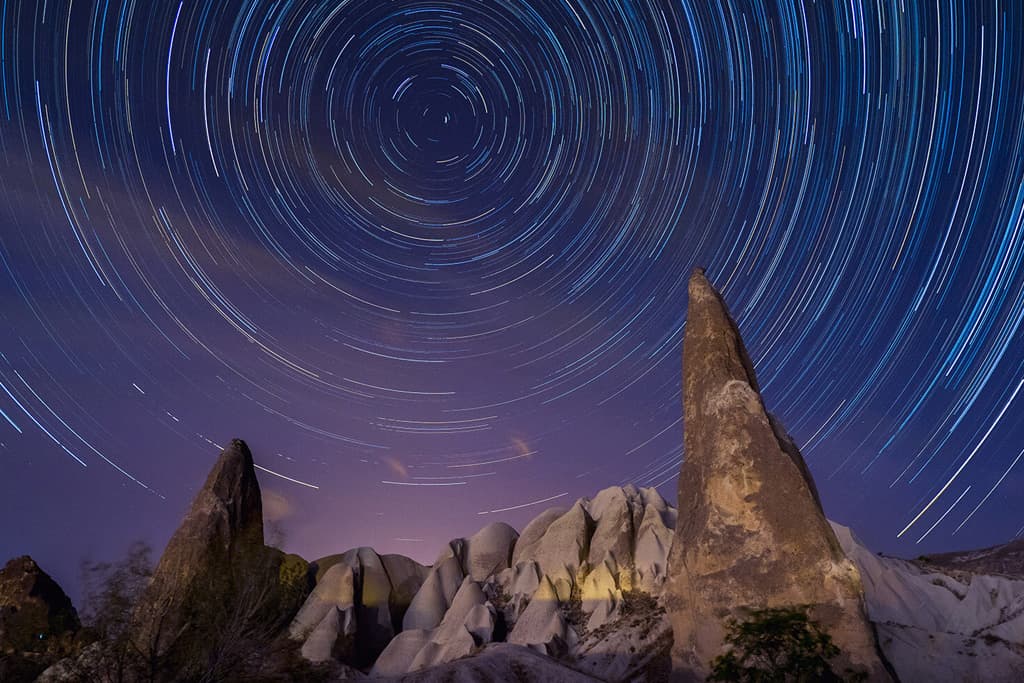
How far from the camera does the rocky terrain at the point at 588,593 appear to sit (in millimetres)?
25859

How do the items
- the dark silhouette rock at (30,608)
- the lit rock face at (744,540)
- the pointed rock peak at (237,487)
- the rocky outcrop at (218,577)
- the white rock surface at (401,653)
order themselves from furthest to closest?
1. the dark silhouette rock at (30,608)
2. the pointed rock peak at (237,487)
3. the white rock surface at (401,653)
4. the rocky outcrop at (218,577)
5. the lit rock face at (744,540)

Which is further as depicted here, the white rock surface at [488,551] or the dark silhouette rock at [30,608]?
the white rock surface at [488,551]

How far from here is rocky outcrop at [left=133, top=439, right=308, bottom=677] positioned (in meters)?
34.5

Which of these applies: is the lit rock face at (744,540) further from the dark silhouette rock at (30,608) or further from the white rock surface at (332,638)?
the dark silhouette rock at (30,608)

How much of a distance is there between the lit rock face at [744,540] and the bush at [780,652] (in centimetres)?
189

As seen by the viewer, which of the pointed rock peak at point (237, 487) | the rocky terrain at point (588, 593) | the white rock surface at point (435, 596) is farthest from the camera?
the white rock surface at point (435, 596)

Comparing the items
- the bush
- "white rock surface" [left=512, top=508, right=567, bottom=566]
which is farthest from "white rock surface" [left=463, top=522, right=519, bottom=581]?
the bush

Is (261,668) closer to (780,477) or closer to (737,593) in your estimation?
(737,593)

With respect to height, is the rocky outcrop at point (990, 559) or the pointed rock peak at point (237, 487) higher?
the rocky outcrop at point (990, 559)

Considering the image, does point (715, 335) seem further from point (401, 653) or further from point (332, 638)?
point (332, 638)

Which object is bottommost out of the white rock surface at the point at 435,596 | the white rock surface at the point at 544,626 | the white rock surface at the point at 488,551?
the white rock surface at the point at 544,626

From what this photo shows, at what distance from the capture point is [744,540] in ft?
85.8

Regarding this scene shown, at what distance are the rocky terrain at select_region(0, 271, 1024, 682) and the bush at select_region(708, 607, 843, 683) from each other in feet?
5.86

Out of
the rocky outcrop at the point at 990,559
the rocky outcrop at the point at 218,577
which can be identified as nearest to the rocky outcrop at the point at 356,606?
the rocky outcrop at the point at 218,577
